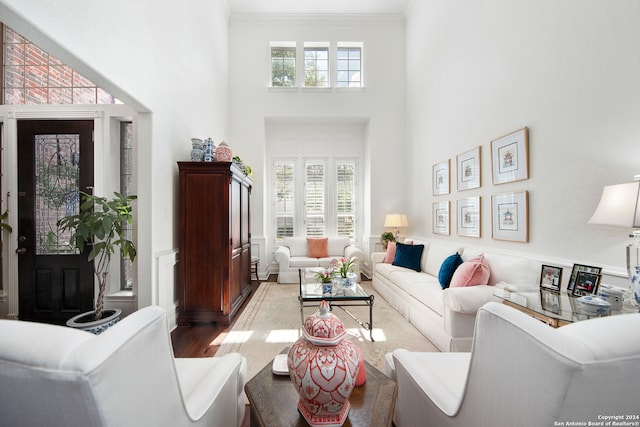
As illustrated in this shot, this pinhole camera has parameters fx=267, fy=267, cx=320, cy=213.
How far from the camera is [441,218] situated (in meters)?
4.17

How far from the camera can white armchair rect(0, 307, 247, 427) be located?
56 cm

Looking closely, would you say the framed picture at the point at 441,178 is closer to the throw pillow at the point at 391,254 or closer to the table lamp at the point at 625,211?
the throw pillow at the point at 391,254

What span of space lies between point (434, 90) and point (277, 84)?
3.18m

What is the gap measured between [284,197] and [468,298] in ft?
14.3

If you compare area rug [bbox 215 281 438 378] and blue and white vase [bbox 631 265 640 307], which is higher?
blue and white vase [bbox 631 265 640 307]

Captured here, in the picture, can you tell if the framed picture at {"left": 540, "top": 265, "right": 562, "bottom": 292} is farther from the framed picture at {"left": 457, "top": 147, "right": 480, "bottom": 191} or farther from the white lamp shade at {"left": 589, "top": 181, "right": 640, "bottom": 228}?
the framed picture at {"left": 457, "top": 147, "right": 480, "bottom": 191}

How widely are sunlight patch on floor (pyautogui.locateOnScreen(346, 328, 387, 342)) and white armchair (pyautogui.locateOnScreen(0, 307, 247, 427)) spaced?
86.4 inches

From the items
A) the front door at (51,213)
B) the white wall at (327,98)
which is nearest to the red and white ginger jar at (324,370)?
the front door at (51,213)

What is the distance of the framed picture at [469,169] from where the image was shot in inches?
129

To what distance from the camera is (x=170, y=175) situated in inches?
118

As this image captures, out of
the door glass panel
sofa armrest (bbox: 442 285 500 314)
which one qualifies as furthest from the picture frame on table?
the door glass panel

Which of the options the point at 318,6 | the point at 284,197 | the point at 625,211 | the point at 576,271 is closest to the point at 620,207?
the point at 625,211

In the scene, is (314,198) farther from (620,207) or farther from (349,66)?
(620,207)

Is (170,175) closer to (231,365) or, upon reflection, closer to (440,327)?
(231,365)
